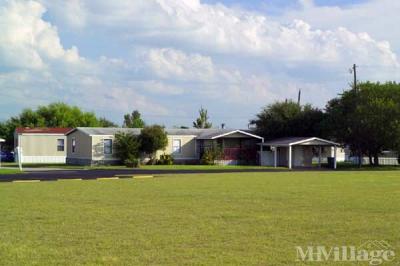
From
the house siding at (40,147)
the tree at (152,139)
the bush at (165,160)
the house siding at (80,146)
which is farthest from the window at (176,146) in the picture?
the house siding at (40,147)

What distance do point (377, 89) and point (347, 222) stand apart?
45.3 metres

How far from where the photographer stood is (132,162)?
5197 centimetres

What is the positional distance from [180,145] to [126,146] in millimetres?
7239

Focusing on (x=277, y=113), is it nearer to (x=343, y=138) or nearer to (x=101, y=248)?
(x=343, y=138)

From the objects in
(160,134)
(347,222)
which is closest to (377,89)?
(160,134)

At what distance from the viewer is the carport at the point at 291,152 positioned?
5687 centimetres

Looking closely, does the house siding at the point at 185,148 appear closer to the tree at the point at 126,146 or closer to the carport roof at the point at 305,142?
the tree at the point at 126,146

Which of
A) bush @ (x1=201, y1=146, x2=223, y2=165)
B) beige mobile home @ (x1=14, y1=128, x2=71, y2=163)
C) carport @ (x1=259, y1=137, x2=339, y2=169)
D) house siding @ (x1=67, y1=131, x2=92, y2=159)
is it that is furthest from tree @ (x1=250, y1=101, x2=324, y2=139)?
beige mobile home @ (x1=14, y1=128, x2=71, y2=163)

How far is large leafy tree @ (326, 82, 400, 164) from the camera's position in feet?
172

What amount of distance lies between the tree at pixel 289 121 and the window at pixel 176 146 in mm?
9809

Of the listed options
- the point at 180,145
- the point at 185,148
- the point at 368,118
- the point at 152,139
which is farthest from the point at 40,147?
the point at 368,118

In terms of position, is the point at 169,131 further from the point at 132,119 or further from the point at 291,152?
the point at 132,119

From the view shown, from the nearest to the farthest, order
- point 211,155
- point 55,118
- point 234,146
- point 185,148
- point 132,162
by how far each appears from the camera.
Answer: point 132,162, point 211,155, point 185,148, point 234,146, point 55,118

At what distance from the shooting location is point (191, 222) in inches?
528
